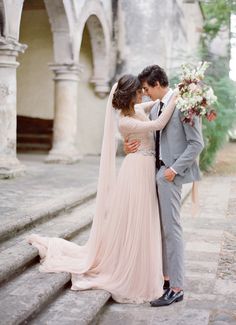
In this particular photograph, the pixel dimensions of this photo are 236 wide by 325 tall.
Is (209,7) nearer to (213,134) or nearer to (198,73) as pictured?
(213,134)

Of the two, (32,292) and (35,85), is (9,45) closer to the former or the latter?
(32,292)

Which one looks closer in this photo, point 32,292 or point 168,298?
point 32,292

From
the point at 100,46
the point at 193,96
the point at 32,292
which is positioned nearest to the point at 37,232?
the point at 32,292

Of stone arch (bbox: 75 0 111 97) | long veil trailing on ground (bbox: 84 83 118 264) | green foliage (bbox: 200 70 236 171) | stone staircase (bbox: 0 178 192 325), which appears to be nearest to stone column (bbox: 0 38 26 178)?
stone staircase (bbox: 0 178 192 325)

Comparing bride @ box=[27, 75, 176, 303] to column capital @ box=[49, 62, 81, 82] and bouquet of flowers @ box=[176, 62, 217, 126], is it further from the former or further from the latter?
column capital @ box=[49, 62, 81, 82]

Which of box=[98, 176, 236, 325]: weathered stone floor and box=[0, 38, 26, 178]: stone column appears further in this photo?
box=[0, 38, 26, 178]: stone column

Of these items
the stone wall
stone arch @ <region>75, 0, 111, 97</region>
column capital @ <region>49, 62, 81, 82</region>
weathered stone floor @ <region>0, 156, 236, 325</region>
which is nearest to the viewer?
weathered stone floor @ <region>0, 156, 236, 325</region>

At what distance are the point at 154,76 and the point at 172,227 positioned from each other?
3.68 ft

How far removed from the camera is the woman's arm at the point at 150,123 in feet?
12.9

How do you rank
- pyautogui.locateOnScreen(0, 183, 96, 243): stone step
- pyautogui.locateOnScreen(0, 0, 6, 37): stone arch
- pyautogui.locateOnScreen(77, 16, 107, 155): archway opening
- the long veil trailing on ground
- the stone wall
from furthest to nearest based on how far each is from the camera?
pyautogui.locateOnScreen(77, 16, 107, 155): archway opening < the stone wall < pyautogui.locateOnScreen(0, 0, 6, 37): stone arch < pyautogui.locateOnScreen(0, 183, 96, 243): stone step < the long veil trailing on ground

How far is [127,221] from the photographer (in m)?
4.14

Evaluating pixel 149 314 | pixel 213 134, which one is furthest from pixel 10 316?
pixel 213 134

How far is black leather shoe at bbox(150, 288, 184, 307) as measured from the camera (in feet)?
12.8

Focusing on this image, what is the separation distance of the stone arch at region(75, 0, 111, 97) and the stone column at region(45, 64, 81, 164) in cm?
184
